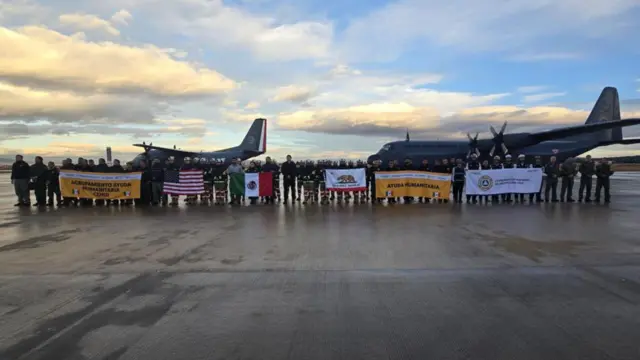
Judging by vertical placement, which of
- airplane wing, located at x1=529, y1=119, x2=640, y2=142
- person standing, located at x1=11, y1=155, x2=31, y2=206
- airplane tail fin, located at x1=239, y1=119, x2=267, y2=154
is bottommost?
person standing, located at x1=11, y1=155, x2=31, y2=206

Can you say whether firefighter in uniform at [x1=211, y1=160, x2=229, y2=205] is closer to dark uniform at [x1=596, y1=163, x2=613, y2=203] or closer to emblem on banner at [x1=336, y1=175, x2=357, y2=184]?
emblem on banner at [x1=336, y1=175, x2=357, y2=184]

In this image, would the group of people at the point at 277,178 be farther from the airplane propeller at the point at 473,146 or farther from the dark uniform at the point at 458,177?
the airplane propeller at the point at 473,146

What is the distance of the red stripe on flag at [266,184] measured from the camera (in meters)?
15.7

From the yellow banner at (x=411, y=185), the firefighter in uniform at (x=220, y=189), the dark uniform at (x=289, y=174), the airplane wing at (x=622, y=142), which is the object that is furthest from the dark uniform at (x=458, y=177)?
the airplane wing at (x=622, y=142)

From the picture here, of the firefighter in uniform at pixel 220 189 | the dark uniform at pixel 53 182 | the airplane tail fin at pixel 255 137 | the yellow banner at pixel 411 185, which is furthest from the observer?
the airplane tail fin at pixel 255 137

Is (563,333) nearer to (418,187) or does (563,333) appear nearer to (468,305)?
Result: (468,305)

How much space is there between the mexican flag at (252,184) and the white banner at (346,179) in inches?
86.3

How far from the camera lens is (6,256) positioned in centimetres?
703

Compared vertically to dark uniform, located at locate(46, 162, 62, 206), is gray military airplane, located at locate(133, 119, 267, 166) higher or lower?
higher

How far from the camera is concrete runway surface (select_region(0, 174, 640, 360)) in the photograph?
11.7 feet

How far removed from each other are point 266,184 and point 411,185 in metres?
5.36

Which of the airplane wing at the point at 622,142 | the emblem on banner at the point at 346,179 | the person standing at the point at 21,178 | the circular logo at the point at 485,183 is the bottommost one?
the circular logo at the point at 485,183

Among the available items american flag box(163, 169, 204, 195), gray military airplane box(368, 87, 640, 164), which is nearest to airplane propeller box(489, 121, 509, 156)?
gray military airplane box(368, 87, 640, 164)

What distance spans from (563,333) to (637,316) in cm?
103
